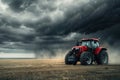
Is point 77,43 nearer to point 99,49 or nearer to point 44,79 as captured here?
point 99,49

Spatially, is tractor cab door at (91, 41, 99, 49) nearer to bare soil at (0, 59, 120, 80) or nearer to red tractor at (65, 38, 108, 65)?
red tractor at (65, 38, 108, 65)

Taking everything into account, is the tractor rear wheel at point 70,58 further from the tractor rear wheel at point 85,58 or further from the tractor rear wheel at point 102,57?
the tractor rear wheel at point 102,57

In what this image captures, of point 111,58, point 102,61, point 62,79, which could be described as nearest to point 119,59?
point 111,58

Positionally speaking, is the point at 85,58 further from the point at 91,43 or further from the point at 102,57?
the point at 102,57

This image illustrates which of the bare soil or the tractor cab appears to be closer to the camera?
the bare soil

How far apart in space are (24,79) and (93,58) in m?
15.5

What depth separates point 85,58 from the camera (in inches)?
1028

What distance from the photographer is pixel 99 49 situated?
2789 cm

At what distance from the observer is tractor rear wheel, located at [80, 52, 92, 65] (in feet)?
85.3

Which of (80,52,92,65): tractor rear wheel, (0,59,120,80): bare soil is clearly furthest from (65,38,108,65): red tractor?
(0,59,120,80): bare soil

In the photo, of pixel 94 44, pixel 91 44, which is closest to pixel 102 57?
pixel 94 44

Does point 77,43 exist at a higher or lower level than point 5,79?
higher

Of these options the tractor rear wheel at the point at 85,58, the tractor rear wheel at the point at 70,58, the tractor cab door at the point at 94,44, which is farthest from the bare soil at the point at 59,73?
the tractor cab door at the point at 94,44

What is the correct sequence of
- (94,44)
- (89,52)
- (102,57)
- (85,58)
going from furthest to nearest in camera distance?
(102,57) → (94,44) → (89,52) → (85,58)
